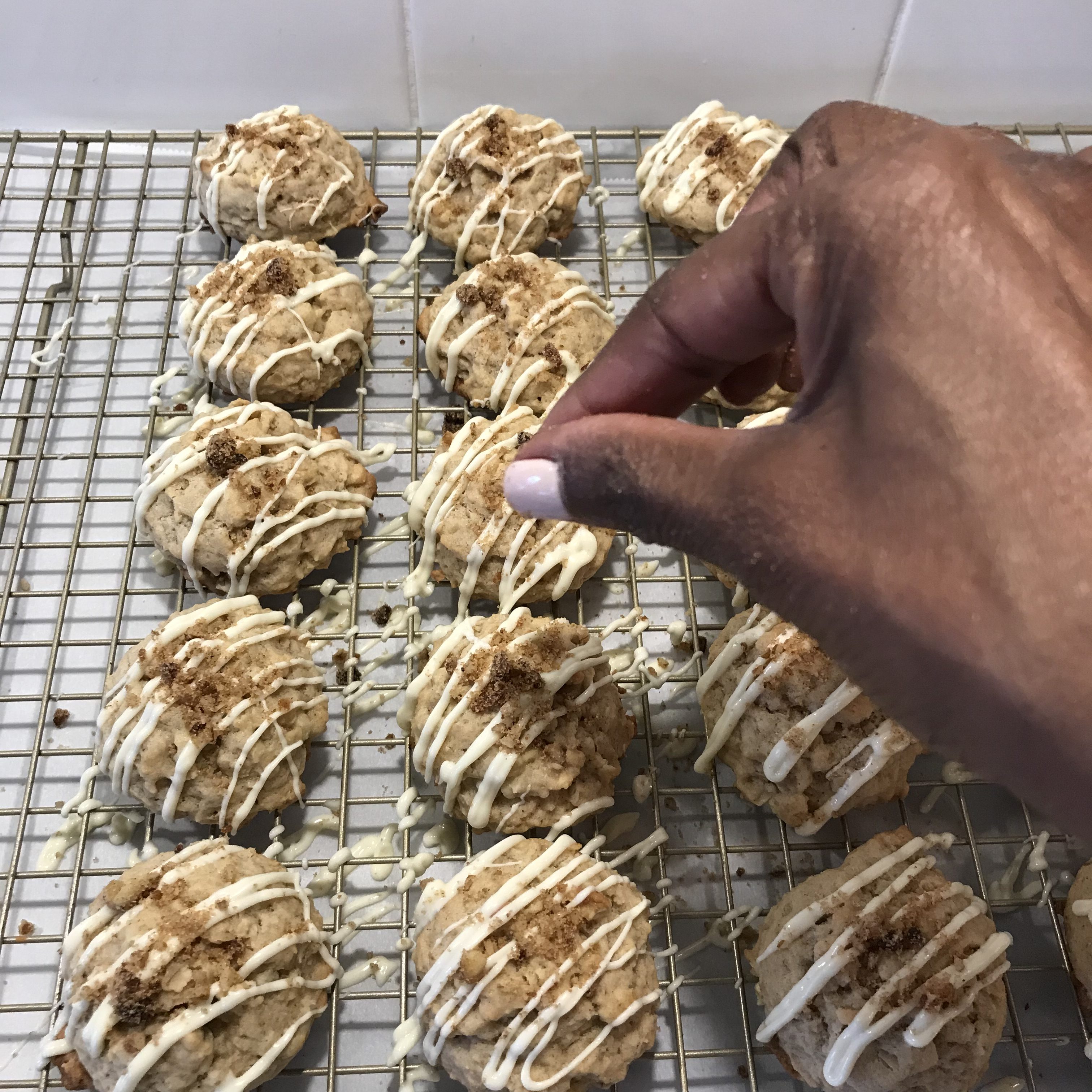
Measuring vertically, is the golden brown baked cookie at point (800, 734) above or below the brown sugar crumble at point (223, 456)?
below

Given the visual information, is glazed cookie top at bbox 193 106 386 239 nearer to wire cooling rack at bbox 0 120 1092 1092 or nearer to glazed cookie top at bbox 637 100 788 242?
wire cooling rack at bbox 0 120 1092 1092

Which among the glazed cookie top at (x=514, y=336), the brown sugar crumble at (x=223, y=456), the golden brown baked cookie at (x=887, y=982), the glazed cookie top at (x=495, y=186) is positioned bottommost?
the golden brown baked cookie at (x=887, y=982)

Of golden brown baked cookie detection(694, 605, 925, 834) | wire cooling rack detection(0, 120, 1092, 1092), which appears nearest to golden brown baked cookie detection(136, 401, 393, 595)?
wire cooling rack detection(0, 120, 1092, 1092)

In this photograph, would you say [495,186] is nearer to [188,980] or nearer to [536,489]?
[536,489]

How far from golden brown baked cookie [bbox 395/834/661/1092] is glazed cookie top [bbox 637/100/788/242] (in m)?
1.45

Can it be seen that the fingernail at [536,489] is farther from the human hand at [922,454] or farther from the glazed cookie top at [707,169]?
the glazed cookie top at [707,169]

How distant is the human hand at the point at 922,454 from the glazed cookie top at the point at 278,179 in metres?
1.31

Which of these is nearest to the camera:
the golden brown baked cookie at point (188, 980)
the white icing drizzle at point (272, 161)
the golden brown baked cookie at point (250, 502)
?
the golden brown baked cookie at point (188, 980)

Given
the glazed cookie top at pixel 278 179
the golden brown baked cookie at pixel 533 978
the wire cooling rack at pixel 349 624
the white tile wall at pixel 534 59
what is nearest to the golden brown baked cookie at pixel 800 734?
the wire cooling rack at pixel 349 624

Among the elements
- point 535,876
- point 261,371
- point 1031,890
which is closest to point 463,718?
point 535,876

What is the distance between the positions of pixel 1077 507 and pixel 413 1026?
1.29 m

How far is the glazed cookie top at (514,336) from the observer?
193cm

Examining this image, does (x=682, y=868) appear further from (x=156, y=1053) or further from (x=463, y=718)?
(x=156, y=1053)

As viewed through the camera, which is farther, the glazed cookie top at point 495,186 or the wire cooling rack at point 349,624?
the glazed cookie top at point 495,186
